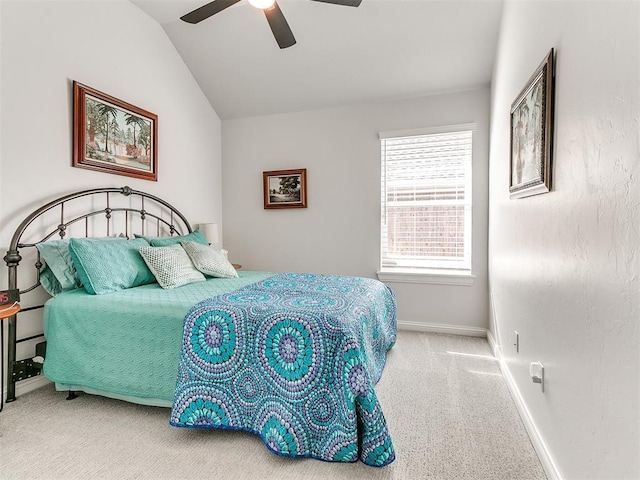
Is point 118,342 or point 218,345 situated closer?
point 218,345

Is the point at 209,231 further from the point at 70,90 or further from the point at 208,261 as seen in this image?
the point at 70,90

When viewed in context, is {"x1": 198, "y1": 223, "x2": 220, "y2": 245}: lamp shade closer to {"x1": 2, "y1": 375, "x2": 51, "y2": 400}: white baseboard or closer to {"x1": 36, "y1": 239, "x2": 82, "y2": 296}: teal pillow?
{"x1": 36, "y1": 239, "x2": 82, "y2": 296}: teal pillow

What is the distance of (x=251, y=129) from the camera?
4336mm

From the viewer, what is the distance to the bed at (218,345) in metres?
1.66

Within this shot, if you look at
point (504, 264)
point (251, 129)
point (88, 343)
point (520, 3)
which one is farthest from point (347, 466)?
point (251, 129)

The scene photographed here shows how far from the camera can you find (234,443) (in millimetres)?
1797

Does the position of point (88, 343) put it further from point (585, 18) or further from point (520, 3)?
point (520, 3)

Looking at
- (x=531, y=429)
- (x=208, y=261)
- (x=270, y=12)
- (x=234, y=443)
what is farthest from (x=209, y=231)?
(x=531, y=429)

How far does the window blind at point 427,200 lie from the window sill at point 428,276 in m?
0.08

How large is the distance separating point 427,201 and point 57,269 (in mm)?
3233

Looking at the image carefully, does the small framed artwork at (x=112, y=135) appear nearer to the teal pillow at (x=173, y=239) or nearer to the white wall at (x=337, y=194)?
the teal pillow at (x=173, y=239)

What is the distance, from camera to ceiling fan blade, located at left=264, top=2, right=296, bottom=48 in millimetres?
2168

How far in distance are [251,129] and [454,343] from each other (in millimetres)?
3269

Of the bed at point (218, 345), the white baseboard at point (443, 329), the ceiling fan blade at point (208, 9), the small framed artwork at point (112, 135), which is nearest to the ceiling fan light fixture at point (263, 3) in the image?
the ceiling fan blade at point (208, 9)
